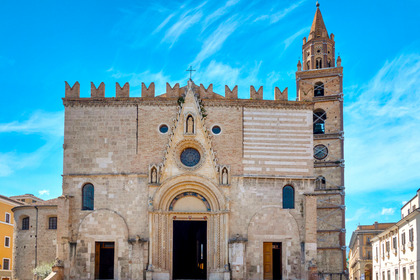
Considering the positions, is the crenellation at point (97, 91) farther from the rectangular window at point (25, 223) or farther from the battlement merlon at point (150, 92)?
the rectangular window at point (25, 223)

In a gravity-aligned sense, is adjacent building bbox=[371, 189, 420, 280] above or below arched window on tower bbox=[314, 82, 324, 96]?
below

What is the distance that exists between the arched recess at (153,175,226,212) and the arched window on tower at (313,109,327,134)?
55.4ft

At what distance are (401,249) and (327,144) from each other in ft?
33.9

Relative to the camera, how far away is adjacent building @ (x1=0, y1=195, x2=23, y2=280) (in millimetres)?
49250

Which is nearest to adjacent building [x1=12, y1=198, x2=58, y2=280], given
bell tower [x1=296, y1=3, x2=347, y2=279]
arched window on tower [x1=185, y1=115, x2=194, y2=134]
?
arched window on tower [x1=185, y1=115, x2=194, y2=134]

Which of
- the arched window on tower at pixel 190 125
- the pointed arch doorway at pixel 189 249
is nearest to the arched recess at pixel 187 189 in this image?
the pointed arch doorway at pixel 189 249

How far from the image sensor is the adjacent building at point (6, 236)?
4925 cm

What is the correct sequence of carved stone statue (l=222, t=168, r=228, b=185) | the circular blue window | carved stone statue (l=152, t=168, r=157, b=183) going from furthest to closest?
the circular blue window
carved stone statue (l=222, t=168, r=228, b=185)
carved stone statue (l=152, t=168, r=157, b=183)

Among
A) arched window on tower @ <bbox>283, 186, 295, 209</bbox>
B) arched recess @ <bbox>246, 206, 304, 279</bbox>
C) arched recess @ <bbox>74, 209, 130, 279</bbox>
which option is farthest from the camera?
arched window on tower @ <bbox>283, 186, 295, 209</bbox>

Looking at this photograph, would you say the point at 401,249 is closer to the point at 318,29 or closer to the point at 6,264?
the point at 318,29

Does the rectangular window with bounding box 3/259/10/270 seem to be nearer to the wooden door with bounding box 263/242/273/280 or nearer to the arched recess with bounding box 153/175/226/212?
the arched recess with bounding box 153/175/226/212

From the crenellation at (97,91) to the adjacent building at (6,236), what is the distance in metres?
22.4

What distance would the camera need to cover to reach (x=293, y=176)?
32.6 m

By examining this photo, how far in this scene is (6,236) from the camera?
50875 millimetres
